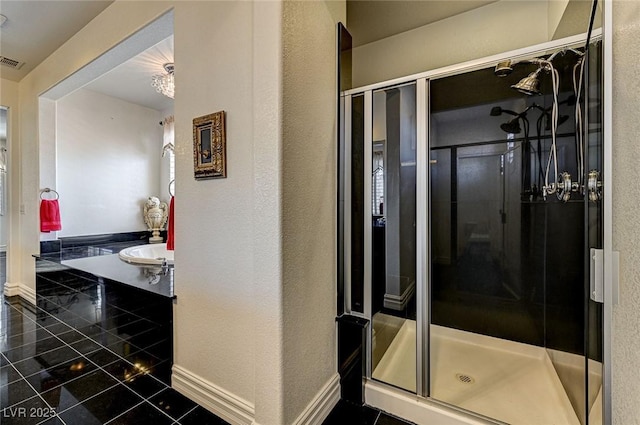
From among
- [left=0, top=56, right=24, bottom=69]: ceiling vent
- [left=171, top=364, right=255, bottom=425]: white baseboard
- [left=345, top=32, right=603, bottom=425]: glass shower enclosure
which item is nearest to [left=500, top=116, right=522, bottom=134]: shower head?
[left=345, top=32, right=603, bottom=425]: glass shower enclosure

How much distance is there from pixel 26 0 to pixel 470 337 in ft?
13.8

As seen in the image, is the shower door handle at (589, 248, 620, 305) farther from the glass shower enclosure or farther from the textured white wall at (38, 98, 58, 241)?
the textured white wall at (38, 98, 58, 241)

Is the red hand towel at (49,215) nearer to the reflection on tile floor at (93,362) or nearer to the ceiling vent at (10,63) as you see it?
the reflection on tile floor at (93,362)

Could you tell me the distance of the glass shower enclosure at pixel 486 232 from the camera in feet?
4.59

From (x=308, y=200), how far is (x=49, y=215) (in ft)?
11.3

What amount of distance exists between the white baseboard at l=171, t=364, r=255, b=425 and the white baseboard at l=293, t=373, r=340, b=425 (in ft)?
0.82

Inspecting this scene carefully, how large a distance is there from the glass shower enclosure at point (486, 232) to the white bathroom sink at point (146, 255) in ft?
6.74

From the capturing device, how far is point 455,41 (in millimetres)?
2102

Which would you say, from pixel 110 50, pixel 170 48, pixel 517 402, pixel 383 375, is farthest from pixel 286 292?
pixel 170 48

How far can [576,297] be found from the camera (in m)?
1.74

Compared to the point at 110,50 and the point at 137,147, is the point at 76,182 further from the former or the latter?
the point at 110,50

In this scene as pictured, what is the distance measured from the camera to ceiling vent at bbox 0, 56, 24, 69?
2758 mm

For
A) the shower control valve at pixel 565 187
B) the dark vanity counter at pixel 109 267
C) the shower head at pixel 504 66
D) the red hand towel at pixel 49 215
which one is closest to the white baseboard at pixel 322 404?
the dark vanity counter at pixel 109 267

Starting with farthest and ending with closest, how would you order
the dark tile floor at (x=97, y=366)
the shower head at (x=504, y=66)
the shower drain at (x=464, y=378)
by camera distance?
1. the shower drain at (x=464, y=378)
2. the dark tile floor at (x=97, y=366)
3. the shower head at (x=504, y=66)
